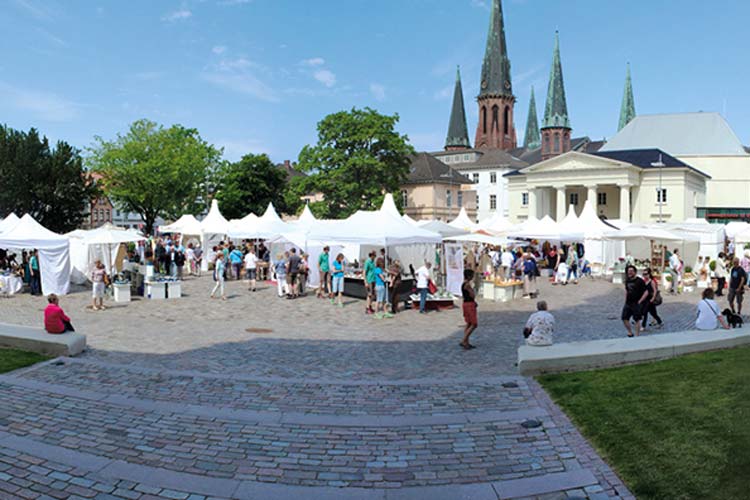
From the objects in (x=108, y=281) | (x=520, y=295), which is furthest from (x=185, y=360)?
(x=520, y=295)

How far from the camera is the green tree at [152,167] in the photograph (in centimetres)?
5991

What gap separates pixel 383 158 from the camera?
58594 millimetres

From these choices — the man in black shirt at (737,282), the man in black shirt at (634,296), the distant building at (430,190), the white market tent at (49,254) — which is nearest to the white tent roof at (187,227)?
the white market tent at (49,254)

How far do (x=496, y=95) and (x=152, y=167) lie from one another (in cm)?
7373

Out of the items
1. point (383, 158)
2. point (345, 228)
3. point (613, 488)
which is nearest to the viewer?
point (613, 488)

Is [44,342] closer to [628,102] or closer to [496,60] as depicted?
[496,60]

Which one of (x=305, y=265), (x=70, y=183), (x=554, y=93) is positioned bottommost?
(x=305, y=265)

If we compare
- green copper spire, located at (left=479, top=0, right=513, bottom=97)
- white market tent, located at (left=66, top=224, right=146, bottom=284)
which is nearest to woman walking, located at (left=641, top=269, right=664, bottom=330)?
white market tent, located at (left=66, top=224, right=146, bottom=284)

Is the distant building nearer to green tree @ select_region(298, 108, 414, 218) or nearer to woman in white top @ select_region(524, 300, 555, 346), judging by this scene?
green tree @ select_region(298, 108, 414, 218)

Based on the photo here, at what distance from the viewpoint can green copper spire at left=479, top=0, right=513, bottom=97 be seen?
110875 mm

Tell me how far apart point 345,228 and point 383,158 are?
4063 centimetres

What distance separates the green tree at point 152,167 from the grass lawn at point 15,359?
169 feet

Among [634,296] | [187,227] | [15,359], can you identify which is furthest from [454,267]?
[187,227]

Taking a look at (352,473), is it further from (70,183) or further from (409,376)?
(70,183)
